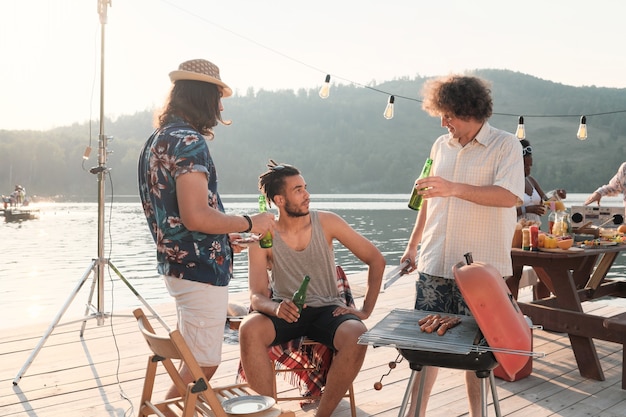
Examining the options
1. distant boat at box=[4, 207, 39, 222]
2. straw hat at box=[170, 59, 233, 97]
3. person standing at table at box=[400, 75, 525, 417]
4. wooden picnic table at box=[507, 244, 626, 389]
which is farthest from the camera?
distant boat at box=[4, 207, 39, 222]

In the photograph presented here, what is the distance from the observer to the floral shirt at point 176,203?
1.88 meters

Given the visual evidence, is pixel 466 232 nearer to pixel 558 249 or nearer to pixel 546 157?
pixel 558 249

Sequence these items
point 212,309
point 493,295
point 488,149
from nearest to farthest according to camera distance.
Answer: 1. point 493,295
2. point 212,309
3. point 488,149

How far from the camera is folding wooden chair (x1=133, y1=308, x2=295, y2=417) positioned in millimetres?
1683

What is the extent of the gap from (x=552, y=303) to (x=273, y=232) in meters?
2.15

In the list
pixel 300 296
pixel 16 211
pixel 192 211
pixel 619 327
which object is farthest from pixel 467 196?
pixel 16 211

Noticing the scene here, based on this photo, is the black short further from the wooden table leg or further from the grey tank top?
the wooden table leg

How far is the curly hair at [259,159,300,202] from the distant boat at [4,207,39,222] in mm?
47620

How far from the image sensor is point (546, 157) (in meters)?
65.2

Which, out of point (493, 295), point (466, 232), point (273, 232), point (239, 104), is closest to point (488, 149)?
point (466, 232)

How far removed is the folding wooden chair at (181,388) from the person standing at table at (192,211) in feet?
0.36

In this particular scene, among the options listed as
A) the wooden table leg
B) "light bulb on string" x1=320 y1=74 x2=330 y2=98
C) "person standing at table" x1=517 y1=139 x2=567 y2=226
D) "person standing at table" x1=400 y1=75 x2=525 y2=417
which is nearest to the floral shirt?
"person standing at table" x1=400 y1=75 x2=525 y2=417

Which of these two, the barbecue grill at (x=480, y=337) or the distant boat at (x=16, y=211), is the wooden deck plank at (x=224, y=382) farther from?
the distant boat at (x=16, y=211)

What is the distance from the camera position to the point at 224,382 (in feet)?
10.7
